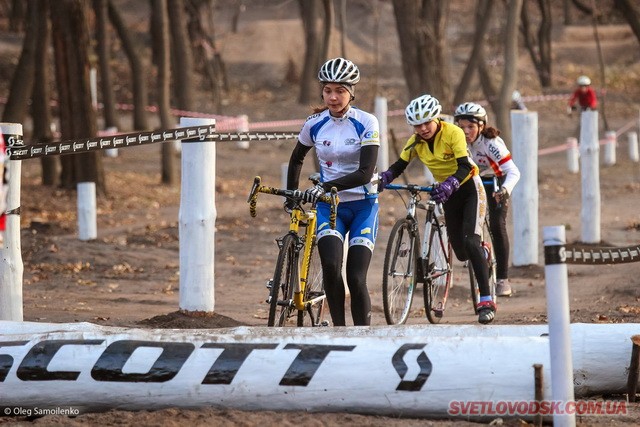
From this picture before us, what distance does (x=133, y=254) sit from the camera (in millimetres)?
14047

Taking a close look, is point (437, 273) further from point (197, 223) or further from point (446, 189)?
point (197, 223)

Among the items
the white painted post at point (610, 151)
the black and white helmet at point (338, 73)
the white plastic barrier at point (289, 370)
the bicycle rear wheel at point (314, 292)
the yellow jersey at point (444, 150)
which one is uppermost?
the white painted post at point (610, 151)

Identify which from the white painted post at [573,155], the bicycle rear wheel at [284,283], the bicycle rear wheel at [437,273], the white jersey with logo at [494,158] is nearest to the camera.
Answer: the bicycle rear wheel at [284,283]

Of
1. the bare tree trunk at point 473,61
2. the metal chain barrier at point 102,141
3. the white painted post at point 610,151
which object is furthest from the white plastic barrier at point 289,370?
the white painted post at point 610,151

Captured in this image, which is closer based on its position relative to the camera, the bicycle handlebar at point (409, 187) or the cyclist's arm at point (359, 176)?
the cyclist's arm at point (359, 176)

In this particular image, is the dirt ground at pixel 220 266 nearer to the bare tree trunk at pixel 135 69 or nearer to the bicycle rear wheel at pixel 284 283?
the bicycle rear wheel at pixel 284 283

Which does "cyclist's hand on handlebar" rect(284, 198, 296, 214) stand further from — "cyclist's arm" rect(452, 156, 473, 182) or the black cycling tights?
"cyclist's arm" rect(452, 156, 473, 182)

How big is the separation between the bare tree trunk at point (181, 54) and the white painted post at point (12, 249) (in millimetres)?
16685

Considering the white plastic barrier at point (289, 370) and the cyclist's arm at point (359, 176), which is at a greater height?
the cyclist's arm at point (359, 176)

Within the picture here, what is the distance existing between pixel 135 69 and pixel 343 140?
2155 centimetres

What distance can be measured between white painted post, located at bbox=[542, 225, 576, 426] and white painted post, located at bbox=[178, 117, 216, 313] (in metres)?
3.74

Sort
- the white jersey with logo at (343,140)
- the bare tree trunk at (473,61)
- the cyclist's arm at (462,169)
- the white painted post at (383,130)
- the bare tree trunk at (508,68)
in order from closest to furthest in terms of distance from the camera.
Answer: the white jersey with logo at (343,140) → the cyclist's arm at (462,169) → the white painted post at (383,130) → the bare tree trunk at (508,68) → the bare tree trunk at (473,61)

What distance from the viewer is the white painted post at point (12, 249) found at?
772cm

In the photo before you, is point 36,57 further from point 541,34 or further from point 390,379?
point 541,34
